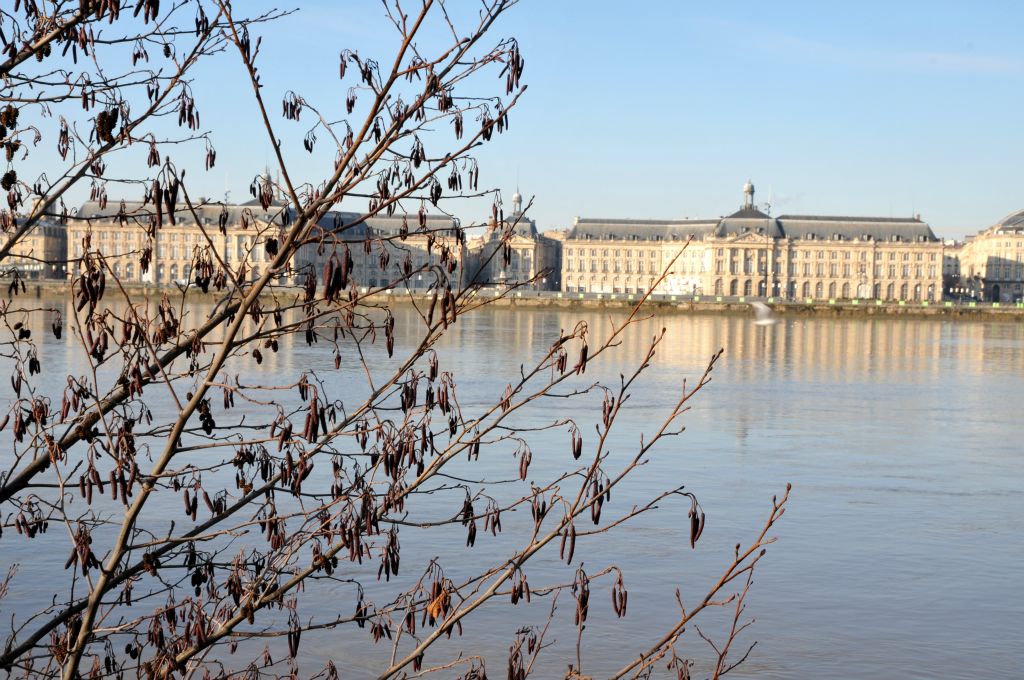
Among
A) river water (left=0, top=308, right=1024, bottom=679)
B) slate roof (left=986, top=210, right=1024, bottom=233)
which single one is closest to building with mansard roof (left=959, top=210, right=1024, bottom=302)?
slate roof (left=986, top=210, right=1024, bottom=233)

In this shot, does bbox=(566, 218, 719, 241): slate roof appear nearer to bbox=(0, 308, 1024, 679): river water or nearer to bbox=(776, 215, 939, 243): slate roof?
bbox=(776, 215, 939, 243): slate roof

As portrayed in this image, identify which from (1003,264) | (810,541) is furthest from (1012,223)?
(810,541)

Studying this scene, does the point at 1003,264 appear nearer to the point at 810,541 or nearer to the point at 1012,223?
the point at 1012,223

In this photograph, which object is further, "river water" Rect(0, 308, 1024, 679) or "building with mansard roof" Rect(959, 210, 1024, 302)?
"building with mansard roof" Rect(959, 210, 1024, 302)

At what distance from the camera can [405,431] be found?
459 centimetres

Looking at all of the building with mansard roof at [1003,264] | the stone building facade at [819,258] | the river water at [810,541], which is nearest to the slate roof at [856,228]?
the stone building facade at [819,258]

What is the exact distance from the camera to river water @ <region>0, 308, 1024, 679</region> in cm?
1055

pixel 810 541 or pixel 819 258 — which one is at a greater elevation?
pixel 819 258

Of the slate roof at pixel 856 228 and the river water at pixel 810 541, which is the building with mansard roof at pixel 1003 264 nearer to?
the slate roof at pixel 856 228

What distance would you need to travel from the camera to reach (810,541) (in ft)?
47.4

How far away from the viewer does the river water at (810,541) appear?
10.5 meters

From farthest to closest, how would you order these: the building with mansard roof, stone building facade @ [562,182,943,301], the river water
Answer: the building with mansard roof → stone building facade @ [562,182,943,301] → the river water

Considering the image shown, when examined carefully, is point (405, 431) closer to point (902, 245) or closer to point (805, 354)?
point (805, 354)

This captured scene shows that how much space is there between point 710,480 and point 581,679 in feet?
44.9
